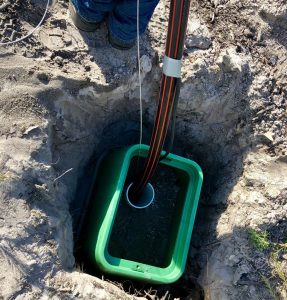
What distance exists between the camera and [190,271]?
190 cm

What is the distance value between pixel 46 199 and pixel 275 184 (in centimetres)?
90

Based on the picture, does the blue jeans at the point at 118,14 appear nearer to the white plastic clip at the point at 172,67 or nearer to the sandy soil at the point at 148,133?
the sandy soil at the point at 148,133

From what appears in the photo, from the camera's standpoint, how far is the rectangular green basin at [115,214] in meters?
1.67

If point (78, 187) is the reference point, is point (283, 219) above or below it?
above

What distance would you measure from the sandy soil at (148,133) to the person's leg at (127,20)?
2.5 inches

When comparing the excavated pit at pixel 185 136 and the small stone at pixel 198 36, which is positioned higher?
the small stone at pixel 198 36

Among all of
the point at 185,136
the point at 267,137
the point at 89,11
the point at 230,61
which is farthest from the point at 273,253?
the point at 89,11

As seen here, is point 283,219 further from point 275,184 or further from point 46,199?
point 46,199

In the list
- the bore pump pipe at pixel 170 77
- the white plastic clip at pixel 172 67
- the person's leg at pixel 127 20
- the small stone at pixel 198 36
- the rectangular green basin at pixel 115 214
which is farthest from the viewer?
the small stone at pixel 198 36

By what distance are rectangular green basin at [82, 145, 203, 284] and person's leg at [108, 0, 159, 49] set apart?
15.7 inches

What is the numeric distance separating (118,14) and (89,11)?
10 centimetres

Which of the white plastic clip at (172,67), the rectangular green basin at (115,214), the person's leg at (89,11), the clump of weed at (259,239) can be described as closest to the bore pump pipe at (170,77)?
the white plastic clip at (172,67)

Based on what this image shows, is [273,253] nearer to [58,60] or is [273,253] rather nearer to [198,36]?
[198,36]

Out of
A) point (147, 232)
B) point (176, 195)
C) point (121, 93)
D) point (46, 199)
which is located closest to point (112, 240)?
point (147, 232)
